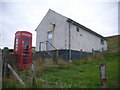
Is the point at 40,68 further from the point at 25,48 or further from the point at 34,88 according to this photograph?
the point at 34,88

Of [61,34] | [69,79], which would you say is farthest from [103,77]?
[61,34]

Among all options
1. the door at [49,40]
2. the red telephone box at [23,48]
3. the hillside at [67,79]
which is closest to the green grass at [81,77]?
the hillside at [67,79]

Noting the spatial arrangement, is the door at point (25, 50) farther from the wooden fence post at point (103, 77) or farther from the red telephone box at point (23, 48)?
the wooden fence post at point (103, 77)

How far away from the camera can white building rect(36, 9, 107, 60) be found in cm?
1215

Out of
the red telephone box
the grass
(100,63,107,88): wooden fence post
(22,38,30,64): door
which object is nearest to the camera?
(100,63,107,88): wooden fence post

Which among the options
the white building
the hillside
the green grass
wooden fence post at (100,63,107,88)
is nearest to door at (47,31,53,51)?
the white building

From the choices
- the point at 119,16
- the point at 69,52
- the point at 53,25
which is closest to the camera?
the point at 119,16

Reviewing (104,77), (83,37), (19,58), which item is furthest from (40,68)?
(83,37)

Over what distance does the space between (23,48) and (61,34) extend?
638 cm

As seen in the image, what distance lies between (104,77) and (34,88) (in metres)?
2.08

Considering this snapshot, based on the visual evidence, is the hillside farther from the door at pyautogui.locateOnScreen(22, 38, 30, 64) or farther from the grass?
the door at pyautogui.locateOnScreen(22, 38, 30, 64)

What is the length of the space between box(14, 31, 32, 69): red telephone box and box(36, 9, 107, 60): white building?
4.56 meters

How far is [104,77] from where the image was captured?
7.32 ft

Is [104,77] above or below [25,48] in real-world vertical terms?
below
